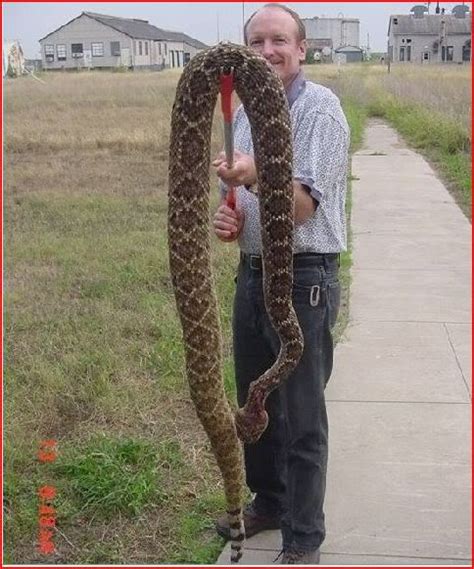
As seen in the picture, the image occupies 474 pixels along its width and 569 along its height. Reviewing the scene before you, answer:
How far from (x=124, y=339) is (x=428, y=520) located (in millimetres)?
2781

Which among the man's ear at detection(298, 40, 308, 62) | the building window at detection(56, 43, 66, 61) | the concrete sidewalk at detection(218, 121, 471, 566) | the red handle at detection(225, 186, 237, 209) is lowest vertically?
the concrete sidewalk at detection(218, 121, 471, 566)

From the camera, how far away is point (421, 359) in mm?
6133

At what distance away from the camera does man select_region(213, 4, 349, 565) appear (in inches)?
121

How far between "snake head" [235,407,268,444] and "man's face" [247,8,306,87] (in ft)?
3.70

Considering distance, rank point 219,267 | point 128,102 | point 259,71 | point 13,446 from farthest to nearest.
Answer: point 128,102 < point 219,267 < point 13,446 < point 259,71

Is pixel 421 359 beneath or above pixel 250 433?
beneath

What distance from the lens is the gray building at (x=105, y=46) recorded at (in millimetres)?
39531

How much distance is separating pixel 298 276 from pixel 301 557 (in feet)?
3.78

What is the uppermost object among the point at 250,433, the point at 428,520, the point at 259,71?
the point at 259,71

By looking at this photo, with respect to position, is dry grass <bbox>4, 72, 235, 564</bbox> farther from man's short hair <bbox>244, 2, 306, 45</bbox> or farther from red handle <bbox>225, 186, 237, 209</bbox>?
man's short hair <bbox>244, 2, 306, 45</bbox>

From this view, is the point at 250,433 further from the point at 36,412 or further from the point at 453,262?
the point at 453,262

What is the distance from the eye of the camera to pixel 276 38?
3.10 metres

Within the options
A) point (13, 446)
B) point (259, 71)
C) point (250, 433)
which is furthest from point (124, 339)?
point (259, 71)

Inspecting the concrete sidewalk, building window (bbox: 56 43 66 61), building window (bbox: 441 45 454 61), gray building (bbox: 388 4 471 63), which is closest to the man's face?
the concrete sidewalk
